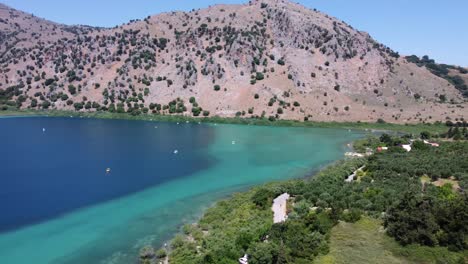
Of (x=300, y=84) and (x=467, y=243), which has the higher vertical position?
(x=300, y=84)

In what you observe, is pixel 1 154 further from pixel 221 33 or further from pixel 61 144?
pixel 221 33

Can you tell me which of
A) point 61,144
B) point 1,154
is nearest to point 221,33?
point 61,144

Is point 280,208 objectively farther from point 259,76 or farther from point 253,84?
point 259,76

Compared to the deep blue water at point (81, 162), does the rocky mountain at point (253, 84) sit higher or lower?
higher

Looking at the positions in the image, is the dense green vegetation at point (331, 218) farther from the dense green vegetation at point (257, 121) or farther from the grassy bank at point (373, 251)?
the dense green vegetation at point (257, 121)

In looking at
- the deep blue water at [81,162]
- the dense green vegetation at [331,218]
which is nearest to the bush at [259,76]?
the deep blue water at [81,162]

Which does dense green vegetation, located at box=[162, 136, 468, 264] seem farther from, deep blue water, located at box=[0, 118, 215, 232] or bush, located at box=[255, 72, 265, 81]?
bush, located at box=[255, 72, 265, 81]

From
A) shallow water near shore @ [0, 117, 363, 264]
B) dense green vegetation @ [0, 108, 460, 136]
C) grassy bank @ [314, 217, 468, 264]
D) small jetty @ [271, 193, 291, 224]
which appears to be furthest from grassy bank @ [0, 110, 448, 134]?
grassy bank @ [314, 217, 468, 264]

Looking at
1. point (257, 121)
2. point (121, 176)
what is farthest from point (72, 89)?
point (121, 176)
